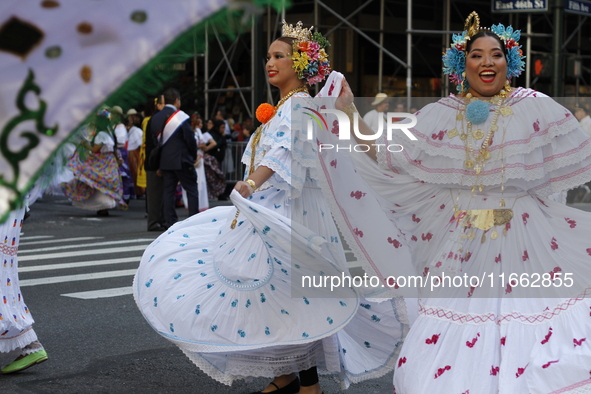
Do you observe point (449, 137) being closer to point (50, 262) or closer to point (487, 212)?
point (487, 212)

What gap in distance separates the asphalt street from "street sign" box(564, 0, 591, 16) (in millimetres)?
8496

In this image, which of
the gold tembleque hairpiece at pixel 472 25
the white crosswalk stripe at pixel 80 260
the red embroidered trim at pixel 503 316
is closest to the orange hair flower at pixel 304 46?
the gold tembleque hairpiece at pixel 472 25

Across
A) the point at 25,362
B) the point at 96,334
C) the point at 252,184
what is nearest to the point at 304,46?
the point at 252,184

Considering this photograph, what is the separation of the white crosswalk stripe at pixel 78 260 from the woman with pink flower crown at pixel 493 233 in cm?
429

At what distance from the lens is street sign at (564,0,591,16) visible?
14711mm

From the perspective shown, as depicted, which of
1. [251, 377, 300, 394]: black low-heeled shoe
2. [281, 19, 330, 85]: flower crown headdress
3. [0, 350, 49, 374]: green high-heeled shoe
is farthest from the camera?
[0, 350, 49, 374]: green high-heeled shoe

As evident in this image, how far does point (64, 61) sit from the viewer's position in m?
1.15

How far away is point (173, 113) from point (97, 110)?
1037cm

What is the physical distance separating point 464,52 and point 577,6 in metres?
12.2

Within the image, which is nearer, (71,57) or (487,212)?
(71,57)

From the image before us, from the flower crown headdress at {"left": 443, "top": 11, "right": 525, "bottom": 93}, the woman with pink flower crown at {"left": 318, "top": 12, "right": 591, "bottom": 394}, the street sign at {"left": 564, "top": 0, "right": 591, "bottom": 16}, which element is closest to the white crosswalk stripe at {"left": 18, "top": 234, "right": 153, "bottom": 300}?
the woman with pink flower crown at {"left": 318, "top": 12, "right": 591, "bottom": 394}

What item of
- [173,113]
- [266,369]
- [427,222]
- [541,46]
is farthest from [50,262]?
[541,46]

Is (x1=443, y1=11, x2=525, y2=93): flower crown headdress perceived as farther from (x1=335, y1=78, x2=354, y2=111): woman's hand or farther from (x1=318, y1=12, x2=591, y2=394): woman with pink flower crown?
(x1=335, y1=78, x2=354, y2=111): woman's hand

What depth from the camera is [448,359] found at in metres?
3.41
